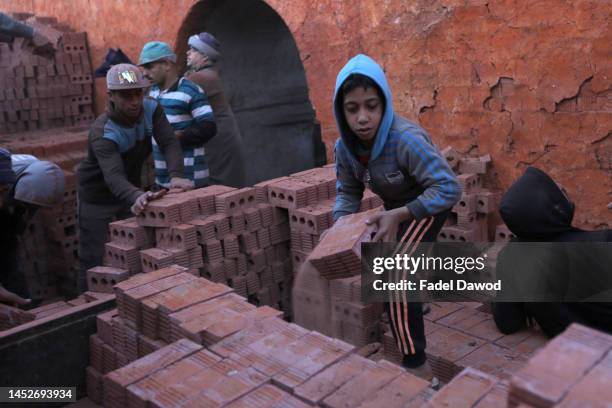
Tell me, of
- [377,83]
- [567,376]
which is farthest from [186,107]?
[567,376]

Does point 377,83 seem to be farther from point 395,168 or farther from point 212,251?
point 212,251

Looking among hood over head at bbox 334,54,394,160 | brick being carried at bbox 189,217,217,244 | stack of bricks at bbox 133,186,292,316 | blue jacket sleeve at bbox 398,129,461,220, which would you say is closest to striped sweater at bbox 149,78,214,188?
stack of bricks at bbox 133,186,292,316

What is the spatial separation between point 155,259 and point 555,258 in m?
2.70

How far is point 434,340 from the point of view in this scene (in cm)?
416

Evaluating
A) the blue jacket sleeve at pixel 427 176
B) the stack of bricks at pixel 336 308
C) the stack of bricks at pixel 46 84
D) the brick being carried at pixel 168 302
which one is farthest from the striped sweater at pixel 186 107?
the stack of bricks at pixel 46 84

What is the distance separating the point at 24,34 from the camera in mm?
Answer: 9516

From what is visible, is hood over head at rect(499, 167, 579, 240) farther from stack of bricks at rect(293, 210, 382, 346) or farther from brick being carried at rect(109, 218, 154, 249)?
brick being carried at rect(109, 218, 154, 249)

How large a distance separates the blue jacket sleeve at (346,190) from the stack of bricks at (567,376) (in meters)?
2.02

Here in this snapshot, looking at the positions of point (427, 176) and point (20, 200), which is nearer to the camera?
point (427, 176)

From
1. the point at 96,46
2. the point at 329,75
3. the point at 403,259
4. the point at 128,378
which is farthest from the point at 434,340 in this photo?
the point at 96,46

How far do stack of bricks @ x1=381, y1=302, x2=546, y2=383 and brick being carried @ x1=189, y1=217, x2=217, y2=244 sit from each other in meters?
1.49

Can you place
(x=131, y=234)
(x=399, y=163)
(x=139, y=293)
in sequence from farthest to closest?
1. (x=131, y=234)
2. (x=139, y=293)
3. (x=399, y=163)

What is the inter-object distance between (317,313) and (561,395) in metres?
3.19

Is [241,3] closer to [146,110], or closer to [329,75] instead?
[329,75]
